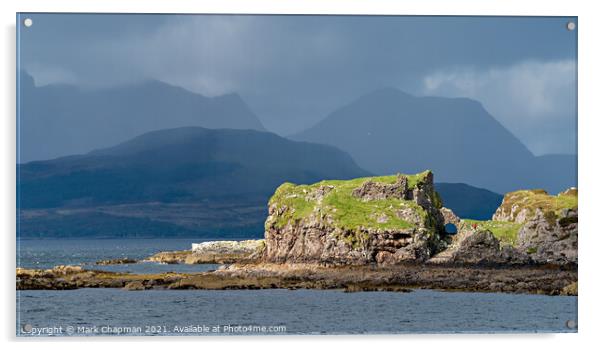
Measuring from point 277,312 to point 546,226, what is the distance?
59.0ft

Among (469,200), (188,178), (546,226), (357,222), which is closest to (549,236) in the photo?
(546,226)

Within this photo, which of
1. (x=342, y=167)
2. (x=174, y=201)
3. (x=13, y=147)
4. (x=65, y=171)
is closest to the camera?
(x=13, y=147)

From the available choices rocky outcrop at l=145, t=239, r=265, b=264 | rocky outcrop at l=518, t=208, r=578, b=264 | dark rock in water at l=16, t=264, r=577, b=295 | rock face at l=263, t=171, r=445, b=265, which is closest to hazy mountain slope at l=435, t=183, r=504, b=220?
rock face at l=263, t=171, r=445, b=265

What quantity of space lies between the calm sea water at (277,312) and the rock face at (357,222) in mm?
7248

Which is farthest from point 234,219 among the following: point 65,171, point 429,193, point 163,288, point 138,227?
point 163,288

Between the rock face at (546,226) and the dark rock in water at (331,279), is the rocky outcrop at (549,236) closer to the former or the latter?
the rock face at (546,226)

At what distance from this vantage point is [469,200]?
75938 mm

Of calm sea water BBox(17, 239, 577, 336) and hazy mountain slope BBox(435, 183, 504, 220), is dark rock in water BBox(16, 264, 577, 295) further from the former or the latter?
hazy mountain slope BBox(435, 183, 504, 220)

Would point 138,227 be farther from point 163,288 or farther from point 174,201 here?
point 163,288

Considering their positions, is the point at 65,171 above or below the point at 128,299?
above

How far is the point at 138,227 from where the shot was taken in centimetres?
10556

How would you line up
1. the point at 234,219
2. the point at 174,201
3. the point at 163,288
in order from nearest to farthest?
the point at 163,288 < the point at 234,219 < the point at 174,201

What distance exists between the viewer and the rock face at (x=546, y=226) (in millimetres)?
41781

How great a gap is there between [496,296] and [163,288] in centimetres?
1528
